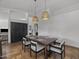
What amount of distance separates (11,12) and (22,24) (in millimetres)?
1465

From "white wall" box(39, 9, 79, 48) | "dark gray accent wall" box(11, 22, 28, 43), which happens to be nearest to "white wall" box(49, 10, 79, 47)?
"white wall" box(39, 9, 79, 48)

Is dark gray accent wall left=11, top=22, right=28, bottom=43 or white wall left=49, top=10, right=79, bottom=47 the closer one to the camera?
white wall left=49, top=10, right=79, bottom=47

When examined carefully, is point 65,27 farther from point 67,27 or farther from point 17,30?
point 17,30

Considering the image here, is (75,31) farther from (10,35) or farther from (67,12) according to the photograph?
(10,35)

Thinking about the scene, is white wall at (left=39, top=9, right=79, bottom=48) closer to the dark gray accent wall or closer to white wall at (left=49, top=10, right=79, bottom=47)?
white wall at (left=49, top=10, right=79, bottom=47)

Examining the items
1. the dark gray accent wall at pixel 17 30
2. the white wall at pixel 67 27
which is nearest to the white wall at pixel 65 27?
the white wall at pixel 67 27

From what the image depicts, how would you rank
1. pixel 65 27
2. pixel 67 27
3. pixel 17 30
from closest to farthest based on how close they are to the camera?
pixel 67 27 < pixel 65 27 < pixel 17 30

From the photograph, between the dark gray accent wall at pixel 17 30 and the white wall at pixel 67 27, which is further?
the dark gray accent wall at pixel 17 30

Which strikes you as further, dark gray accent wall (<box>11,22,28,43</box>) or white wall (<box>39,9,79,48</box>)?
dark gray accent wall (<box>11,22,28,43</box>)

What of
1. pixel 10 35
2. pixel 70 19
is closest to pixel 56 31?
pixel 70 19

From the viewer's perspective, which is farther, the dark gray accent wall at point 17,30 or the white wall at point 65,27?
the dark gray accent wall at point 17,30

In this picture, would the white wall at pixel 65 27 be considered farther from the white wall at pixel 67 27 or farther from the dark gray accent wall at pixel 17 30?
the dark gray accent wall at pixel 17 30

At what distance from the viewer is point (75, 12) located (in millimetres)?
5230

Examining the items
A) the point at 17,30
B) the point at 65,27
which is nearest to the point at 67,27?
the point at 65,27
